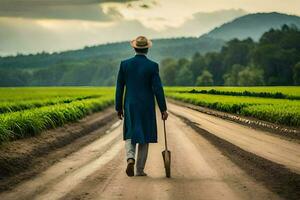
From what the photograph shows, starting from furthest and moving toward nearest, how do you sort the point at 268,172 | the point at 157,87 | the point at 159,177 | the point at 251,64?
the point at 251,64 → the point at 157,87 → the point at 268,172 → the point at 159,177

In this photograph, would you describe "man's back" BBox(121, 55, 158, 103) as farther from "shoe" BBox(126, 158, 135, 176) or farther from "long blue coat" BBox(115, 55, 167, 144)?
"shoe" BBox(126, 158, 135, 176)

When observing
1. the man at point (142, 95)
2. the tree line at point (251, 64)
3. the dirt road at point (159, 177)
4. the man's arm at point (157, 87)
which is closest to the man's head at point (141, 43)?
the man at point (142, 95)

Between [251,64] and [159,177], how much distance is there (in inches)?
5537

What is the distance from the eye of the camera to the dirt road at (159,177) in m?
7.65

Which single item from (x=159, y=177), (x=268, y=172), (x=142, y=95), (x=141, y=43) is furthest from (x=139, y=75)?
(x=268, y=172)

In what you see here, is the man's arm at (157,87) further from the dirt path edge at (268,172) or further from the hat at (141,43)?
the dirt path edge at (268,172)

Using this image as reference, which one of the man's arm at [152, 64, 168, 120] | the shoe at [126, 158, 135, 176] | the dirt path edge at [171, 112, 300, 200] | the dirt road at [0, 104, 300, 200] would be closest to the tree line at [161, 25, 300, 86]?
the dirt road at [0, 104, 300, 200]

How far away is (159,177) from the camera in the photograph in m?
9.30

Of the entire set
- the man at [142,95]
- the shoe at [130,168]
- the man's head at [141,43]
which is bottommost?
the shoe at [130,168]

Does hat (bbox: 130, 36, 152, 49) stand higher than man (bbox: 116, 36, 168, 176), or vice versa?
hat (bbox: 130, 36, 152, 49)

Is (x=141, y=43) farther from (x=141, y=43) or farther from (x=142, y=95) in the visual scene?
(x=142, y=95)

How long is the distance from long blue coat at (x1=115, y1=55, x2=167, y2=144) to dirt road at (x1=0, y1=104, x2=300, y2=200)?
0.79 metres

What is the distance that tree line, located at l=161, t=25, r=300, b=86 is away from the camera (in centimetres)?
13112

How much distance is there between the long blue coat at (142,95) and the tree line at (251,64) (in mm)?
111417
